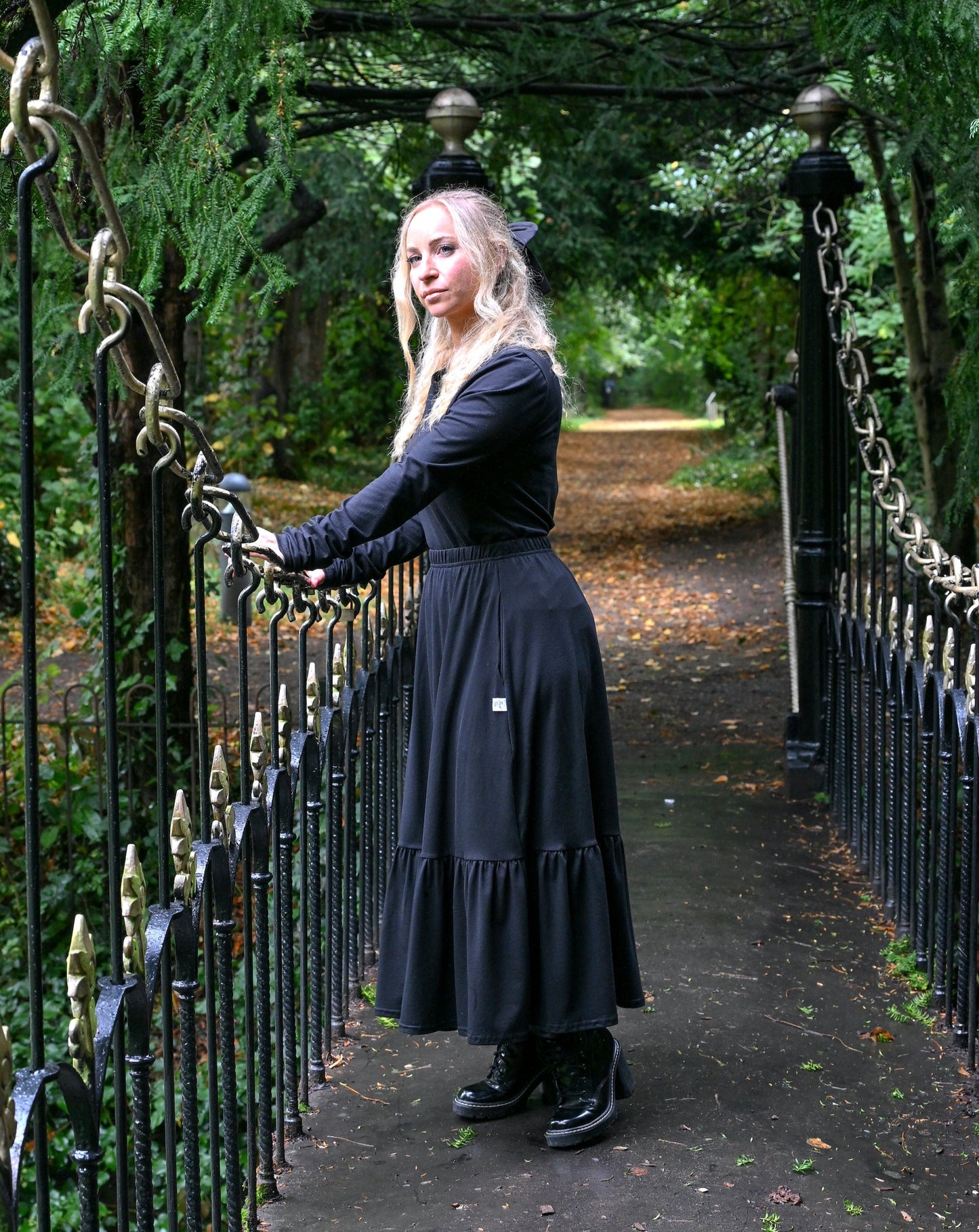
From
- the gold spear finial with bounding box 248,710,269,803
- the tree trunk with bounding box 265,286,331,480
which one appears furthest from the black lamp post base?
the tree trunk with bounding box 265,286,331,480

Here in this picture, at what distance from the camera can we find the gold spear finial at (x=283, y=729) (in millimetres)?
2961

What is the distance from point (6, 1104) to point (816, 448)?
15.8 feet

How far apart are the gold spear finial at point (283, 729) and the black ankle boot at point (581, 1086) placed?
83cm

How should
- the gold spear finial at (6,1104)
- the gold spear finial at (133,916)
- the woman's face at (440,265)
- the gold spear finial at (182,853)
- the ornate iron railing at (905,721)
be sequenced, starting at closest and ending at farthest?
the gold spear finial at (6,1104) → the gold spear finial at (133,916) → the gold spear finial at (182,853) → the woman's face at (440,265) → the ornate iron railing at (905,721)

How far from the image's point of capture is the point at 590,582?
572 inches

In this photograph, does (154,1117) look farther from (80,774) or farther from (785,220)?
(785,220)

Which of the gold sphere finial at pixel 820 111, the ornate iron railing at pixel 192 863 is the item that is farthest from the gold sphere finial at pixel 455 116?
the ornate iron railing at pixel 192 863

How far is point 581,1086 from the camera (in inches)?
116

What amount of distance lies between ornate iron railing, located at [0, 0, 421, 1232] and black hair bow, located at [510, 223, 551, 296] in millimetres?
879

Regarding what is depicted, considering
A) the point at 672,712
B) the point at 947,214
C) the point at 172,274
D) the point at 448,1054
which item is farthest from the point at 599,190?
the point at 448,1054

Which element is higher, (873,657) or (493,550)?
(493,550)

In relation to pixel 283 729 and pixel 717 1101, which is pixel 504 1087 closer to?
pixel 717 1101

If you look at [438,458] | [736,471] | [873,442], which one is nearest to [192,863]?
[438,458]

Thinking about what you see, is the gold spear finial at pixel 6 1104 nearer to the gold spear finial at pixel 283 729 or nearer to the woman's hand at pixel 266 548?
the woman's hand at pixel 266 548
